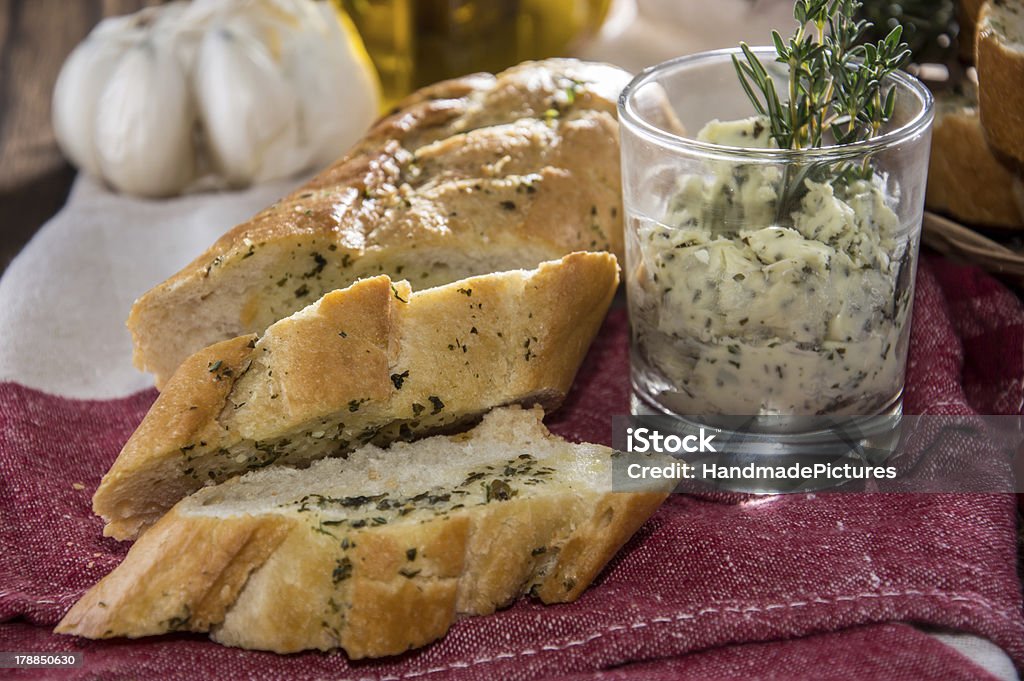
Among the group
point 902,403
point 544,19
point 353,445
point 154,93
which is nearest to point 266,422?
point 353,445

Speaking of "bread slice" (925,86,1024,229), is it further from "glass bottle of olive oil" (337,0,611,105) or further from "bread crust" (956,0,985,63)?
"glass bottle of olive oil" (337,0,611,105)

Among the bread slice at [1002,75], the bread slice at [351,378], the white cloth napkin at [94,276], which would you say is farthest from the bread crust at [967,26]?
the white cloth napkin at [94,276]

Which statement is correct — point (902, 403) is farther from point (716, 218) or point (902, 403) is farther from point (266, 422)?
point (266, 422)

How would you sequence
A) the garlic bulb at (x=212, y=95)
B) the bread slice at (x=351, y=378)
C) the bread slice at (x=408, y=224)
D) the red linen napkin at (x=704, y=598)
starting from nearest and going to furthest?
1. the red linen napkin at (x=704, y=598)
2. the bread slice at (x=351, y=378)
3. the bread slice at (x=408, y=224)
4. the garlic bulb at (x=212, y=95)

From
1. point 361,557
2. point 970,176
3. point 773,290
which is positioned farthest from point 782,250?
point 970,176

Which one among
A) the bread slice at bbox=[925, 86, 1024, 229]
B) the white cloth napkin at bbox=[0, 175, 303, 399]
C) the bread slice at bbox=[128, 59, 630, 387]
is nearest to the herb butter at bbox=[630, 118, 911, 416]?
the bread slice at bbox=[128, 59, 630, 387]

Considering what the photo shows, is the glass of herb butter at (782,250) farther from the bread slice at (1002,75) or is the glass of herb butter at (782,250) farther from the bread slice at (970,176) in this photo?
the bread slice at (970,176)
